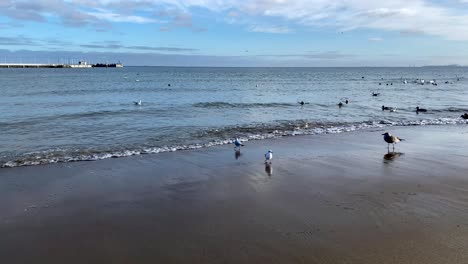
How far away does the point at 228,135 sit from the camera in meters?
20.1

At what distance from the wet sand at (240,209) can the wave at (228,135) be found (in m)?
0.89

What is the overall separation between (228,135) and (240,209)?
35.9 ft

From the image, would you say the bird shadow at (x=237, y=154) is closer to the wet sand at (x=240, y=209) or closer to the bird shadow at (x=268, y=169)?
the wet sand at (x=240, y=209)

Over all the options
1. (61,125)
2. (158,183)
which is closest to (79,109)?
(61,125)

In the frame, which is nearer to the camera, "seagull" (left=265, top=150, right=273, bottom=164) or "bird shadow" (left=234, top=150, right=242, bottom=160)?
"seagull" (left=265, top=150, right=273, bottom=164)

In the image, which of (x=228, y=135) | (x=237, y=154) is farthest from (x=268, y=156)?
(x=228, y=135)

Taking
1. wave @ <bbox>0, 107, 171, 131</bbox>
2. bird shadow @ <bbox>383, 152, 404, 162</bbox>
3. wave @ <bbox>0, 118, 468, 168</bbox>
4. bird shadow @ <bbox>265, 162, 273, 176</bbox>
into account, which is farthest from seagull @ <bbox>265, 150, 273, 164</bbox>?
wave @ <bbox>0, 107, 171, 131</bbox>

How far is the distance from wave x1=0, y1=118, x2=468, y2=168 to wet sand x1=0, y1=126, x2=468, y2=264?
889mm

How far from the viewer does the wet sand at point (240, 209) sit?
7240mm

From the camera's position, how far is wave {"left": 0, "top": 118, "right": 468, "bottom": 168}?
14.7 m

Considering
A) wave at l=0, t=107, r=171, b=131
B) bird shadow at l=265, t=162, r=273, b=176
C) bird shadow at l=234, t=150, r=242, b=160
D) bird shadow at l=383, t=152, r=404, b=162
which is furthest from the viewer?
wave at l=0, t=107, r=171, b=131

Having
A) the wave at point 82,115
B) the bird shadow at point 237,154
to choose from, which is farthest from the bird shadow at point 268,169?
the wave at point 82,115

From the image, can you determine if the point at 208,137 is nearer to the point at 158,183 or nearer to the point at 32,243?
the point at 158,183

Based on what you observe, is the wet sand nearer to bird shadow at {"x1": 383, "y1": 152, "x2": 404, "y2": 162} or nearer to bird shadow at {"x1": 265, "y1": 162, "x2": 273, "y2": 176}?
bird shadow at {"x1": 265, "y1": 162, "x2": 273, "y2": 176}
